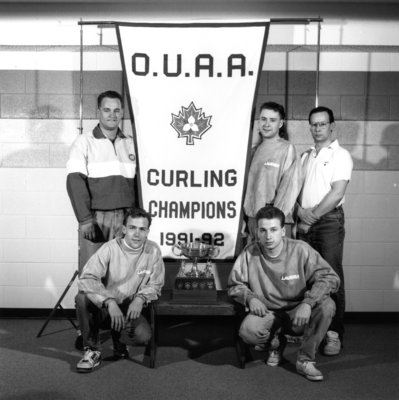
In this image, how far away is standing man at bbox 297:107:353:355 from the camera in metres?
3.50

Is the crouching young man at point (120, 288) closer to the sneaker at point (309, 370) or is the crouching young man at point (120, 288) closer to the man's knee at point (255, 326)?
the man's knee at point (255, 326)

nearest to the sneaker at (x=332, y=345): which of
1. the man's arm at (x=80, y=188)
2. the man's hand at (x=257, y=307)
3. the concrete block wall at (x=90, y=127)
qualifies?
the man's hand at (x=257, y=307)

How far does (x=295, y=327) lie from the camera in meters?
3.10

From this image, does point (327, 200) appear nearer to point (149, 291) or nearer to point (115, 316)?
point (149, 291)

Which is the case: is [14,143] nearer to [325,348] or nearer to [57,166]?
[57,166]

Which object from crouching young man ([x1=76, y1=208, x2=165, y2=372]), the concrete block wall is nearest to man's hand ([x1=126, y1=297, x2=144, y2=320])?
crouching young man ([x1=76, y1=208, x2=165, y2=372])

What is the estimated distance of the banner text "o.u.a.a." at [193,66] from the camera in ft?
12.1

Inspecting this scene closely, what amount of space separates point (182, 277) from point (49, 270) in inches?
54.6

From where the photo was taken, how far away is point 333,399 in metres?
2.77

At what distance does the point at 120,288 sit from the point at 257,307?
2.65 ft

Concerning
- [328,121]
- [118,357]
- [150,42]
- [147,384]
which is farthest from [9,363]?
[328,121]

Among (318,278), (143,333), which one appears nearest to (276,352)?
(318,278)

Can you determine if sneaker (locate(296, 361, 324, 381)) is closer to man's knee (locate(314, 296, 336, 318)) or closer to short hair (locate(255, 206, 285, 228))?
man's knee (locate(314, 296, 336, 318))

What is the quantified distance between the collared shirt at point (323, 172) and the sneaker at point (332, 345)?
2.63 feet
